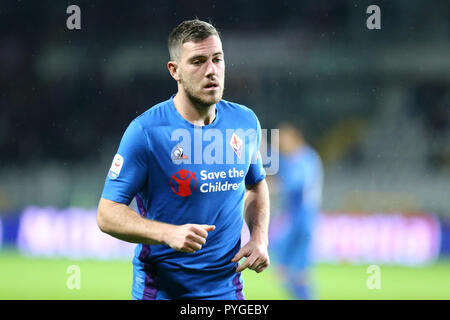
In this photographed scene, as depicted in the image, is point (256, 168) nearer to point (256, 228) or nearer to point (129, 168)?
point (256, 228)

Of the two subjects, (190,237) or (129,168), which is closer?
(190,237)

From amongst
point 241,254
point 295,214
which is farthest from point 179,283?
point 295,214

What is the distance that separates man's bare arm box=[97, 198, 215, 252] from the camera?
3041 mm

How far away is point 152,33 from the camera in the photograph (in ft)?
50.5

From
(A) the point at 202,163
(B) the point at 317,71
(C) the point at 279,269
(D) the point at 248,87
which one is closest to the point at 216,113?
(A) the point at 202,163

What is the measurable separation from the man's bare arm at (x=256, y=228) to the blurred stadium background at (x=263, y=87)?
8.51 m

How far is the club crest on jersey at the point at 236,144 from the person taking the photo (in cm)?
361

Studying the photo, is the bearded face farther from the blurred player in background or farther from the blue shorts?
the blurred player in background

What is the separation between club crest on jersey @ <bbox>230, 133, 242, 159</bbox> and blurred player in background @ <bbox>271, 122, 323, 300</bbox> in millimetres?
4243

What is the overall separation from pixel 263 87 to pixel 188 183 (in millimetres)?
10824

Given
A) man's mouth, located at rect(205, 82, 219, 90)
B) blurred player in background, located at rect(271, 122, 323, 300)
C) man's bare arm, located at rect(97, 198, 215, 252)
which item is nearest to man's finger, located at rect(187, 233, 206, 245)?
man's bare arm, located at rect(97, 198, 215, 252)

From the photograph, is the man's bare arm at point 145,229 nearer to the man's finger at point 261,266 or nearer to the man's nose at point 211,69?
the man's finger at point 261,266

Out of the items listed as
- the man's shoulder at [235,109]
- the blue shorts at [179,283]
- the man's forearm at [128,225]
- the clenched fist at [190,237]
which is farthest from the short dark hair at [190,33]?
the blue shorts at [179,283]

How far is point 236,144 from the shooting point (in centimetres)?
363
